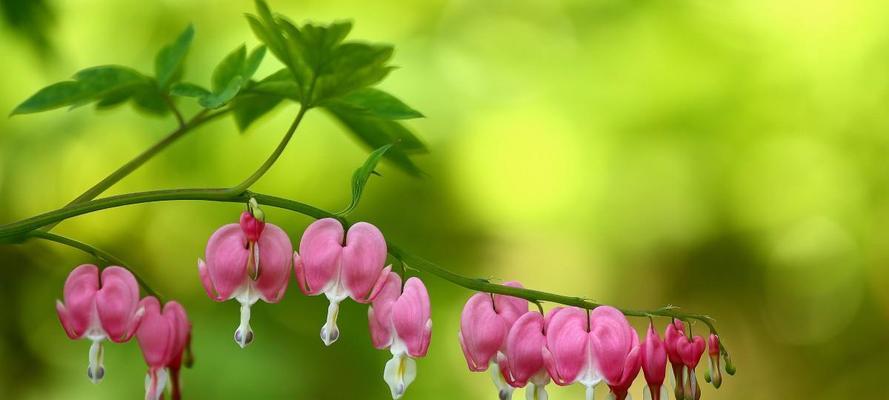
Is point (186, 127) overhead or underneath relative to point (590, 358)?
overhead

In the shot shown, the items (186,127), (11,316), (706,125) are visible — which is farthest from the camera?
(706,125)

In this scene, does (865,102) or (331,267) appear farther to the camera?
(865,102)

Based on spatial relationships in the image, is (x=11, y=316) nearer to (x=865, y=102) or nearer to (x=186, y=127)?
(x=186, y=127)

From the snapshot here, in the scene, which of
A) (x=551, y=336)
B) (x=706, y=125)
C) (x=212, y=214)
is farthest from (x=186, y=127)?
(x=706, y=125)

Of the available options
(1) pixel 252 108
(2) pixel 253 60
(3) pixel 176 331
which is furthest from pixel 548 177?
(3) pixel 176 331

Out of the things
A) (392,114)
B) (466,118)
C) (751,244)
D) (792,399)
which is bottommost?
(792,399)

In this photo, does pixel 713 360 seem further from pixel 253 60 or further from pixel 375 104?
pixel 253 60

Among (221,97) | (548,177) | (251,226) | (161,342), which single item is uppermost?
(548,177)
